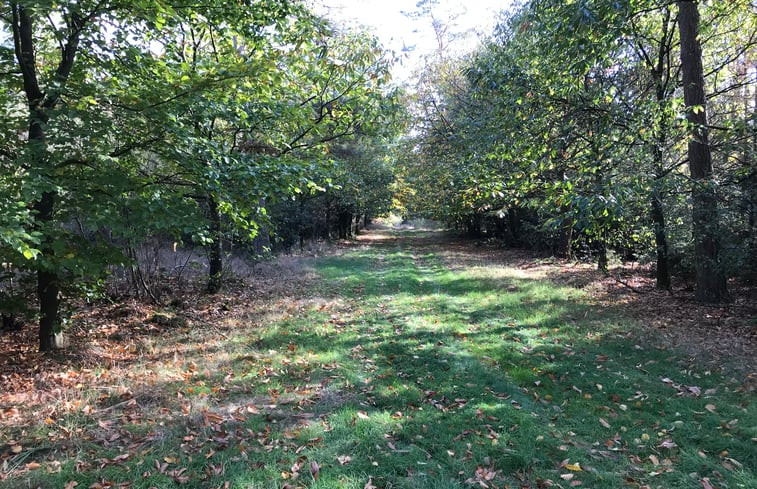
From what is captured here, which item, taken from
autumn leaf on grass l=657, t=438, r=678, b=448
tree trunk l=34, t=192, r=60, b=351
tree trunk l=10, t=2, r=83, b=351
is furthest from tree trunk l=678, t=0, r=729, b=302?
tree trunk l=34, t=192, r=60, b=351

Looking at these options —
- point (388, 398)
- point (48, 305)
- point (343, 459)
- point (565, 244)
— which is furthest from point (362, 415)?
point (565, 244)

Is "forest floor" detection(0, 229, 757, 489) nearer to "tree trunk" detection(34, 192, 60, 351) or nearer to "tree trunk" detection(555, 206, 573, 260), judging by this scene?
"tree trunk" detection(34, 192, 60, 351)

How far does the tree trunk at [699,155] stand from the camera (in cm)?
852

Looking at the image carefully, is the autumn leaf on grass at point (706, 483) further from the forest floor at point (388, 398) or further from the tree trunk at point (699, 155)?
the tree trunk at point (699, 155)

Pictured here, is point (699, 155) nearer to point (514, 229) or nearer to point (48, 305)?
point (48, 305)

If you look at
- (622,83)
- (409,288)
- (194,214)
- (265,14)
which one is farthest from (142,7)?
(622,83)

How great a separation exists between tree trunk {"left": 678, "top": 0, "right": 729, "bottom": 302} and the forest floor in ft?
3.24

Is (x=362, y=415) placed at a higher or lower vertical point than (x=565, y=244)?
lower

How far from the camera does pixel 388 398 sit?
17.7ft

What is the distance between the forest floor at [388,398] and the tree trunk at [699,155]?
99 centimetres

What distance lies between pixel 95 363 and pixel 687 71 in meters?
12.6

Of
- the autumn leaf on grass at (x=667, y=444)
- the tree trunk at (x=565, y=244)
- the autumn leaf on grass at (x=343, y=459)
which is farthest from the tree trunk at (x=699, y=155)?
the tree trunk at (x=565, y=244)

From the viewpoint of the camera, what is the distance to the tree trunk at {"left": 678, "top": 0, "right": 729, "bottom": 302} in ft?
28.0

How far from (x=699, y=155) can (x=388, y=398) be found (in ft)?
28.5
